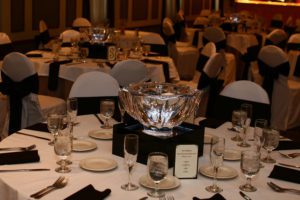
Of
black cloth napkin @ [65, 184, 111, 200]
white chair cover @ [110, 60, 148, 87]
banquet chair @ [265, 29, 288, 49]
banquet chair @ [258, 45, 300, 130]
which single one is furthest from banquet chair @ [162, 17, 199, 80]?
black cloth napkin @ [65, 184, 111, 200]

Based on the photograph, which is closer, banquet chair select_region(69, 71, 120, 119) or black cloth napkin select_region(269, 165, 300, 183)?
black cloth napkin select_region(269, 165, 300, 183)

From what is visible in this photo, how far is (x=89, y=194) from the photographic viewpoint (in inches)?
86.1

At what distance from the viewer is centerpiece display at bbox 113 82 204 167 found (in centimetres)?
252

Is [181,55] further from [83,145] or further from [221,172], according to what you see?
[221,172]

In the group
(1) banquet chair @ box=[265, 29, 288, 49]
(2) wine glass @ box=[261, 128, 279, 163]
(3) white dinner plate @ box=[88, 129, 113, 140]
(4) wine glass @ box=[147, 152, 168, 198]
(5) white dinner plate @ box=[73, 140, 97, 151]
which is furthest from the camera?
(1) banquet chair @ box=[265, 29, 288, 49]

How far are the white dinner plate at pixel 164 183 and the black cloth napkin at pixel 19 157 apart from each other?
541mm

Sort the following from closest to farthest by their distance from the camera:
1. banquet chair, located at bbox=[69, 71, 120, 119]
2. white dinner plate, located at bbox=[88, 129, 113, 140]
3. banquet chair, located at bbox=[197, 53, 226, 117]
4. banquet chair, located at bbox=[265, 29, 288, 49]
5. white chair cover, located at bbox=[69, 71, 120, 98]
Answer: white dinner plate, located at bbox=[88, 129, 113, 140] → banquet chair, located at bbox=[69, 71, 120, 119] → white chair cover, located at bbox=[69, 71, 120, 98] → banquet chair, located at bbox=[197, 53, 226, 117] → banquet chair, located at bbox=[265, 29, 288, 49]

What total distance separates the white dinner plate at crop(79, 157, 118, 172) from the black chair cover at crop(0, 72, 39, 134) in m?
2.03

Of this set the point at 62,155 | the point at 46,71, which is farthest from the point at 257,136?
the point at 46,71

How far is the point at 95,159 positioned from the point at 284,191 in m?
0.88

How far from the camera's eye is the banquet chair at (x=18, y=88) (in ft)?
14.5

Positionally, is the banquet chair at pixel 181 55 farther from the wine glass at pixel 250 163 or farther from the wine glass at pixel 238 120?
the wine glass at pixel 250 163

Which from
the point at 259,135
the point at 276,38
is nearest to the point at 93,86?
Result: the point at 259,135

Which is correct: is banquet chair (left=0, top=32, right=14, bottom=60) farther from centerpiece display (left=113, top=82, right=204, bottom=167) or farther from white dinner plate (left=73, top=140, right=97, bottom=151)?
centerpiece display (left=113, top=82, right=204, bottom=167)
